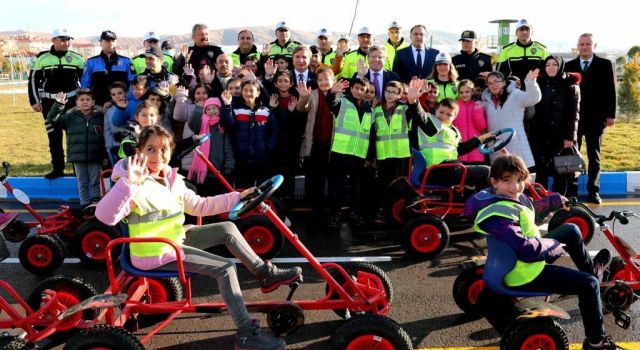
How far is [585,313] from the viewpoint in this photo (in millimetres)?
3291

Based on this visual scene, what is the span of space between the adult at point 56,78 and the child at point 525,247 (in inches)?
244

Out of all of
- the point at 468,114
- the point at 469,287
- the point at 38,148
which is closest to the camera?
the point at 469,287

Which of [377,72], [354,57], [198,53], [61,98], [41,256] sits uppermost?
[198,53]

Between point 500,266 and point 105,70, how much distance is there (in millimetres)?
6094

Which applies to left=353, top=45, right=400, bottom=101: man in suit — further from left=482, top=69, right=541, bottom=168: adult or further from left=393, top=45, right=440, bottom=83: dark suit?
left=482, top=69, right=541, bottom=168: adult

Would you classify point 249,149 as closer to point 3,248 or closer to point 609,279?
point 3,248

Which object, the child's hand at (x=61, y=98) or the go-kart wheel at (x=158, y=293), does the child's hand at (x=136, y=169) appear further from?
the child's hand at (x=61, y=98)

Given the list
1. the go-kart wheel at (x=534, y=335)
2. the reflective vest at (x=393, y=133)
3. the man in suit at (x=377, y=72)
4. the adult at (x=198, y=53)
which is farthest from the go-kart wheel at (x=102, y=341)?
the adult at (x=198, y=53)

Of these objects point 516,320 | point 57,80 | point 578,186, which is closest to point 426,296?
point 516,320

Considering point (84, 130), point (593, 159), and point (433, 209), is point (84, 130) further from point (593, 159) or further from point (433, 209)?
point (593, 159)

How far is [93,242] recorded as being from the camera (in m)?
5.18

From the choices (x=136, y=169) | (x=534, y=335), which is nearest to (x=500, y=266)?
(x=534, y=335)

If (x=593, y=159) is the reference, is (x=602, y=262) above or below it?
below

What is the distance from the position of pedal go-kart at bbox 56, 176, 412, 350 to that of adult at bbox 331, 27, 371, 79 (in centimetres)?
438
